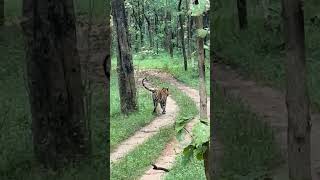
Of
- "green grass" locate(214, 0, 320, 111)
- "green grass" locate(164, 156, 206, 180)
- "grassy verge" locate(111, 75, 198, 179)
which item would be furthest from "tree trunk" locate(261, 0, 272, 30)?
"grassy verge" locate(111, 75, 198, 179)

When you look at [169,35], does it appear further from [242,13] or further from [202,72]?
[242,13]

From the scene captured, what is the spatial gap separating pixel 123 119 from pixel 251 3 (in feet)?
24.2

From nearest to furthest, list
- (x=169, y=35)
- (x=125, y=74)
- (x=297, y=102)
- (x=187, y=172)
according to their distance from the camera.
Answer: (x=297, y=102) → (x=187, y=172) → (x=125, y=74) → (x=169, y=35)

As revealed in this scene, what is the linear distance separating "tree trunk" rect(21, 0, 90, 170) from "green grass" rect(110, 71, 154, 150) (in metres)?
4.48

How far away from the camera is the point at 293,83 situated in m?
2.31

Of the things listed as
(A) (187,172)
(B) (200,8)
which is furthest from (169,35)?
(B) (200,8)

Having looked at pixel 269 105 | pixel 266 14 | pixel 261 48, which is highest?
pixel 266 14

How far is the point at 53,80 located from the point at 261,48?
1.02 meters

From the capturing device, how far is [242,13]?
8.44 ft

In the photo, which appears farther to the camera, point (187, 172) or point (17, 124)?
point (187, 172)

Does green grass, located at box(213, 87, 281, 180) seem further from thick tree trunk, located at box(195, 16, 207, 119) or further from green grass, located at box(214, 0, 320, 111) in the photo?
thick tree trunk, located at box(195, 16, 207, 119)

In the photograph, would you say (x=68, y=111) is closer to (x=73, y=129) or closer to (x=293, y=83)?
(x=73, y=129)

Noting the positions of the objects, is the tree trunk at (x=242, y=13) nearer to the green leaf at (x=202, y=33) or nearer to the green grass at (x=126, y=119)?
the green leaf at (x=202, y=33)

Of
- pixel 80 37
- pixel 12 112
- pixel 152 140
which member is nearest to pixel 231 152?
pixel 80 37
